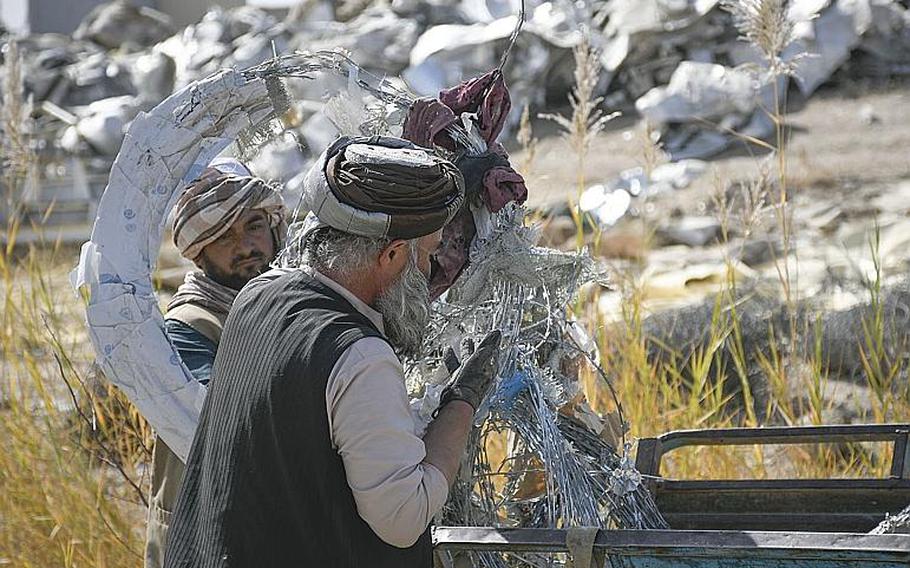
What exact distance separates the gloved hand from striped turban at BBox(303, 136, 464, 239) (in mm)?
268

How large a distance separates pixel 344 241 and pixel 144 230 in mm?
924

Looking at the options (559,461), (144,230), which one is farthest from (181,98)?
(559,461)

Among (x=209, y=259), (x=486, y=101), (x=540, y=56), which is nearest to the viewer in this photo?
(x=486, y=101)

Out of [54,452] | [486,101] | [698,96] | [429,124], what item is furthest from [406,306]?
[698,96]

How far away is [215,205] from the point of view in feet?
8.92

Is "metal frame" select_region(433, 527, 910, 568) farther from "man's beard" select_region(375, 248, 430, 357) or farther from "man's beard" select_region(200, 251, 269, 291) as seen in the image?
"man's beard" select_region(200, 251, 269, 291)

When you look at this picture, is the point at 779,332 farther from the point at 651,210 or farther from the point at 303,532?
the point at 651,210

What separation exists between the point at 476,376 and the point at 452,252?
A: 0.36 m

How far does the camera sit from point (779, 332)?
4.63 m

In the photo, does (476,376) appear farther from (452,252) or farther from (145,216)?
(145,216)

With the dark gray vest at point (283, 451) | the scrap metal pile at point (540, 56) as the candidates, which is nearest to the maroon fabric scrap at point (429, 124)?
the dark gray vest at point (283, 451)

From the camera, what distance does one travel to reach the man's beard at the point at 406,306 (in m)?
1.96

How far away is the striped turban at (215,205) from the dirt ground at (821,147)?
6074 millimetres

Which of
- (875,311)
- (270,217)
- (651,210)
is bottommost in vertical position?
(651,210)
